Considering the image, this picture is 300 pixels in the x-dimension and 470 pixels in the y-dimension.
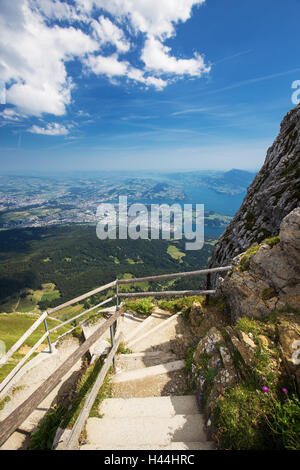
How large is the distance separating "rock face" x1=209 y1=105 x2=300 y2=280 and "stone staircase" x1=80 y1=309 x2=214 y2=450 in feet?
40.0

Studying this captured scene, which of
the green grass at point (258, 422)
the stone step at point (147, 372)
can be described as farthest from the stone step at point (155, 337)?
the green grass at point (258, 422)

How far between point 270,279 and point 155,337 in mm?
4078

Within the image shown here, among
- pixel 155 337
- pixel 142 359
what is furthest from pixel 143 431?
pixel 155 337

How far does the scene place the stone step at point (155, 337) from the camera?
6215 mm

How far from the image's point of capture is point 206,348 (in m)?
4.49

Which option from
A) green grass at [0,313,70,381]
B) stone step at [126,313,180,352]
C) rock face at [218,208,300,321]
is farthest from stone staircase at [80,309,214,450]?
green grass at [0,313,70,381]

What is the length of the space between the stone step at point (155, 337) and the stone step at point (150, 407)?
2.19 m

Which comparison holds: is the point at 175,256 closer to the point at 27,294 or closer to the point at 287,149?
the point at 27,294

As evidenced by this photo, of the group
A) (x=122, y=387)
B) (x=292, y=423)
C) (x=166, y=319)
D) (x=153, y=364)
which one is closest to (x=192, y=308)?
(x=166, y=319)

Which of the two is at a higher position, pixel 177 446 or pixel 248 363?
pixel 248 363

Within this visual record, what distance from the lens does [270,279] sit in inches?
217

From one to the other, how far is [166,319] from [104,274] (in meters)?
124

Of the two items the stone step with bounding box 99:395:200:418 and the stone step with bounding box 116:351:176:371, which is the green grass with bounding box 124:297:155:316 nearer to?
the stone step with bounding box 116:351:176:371

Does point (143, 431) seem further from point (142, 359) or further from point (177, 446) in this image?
point (142, 359)
